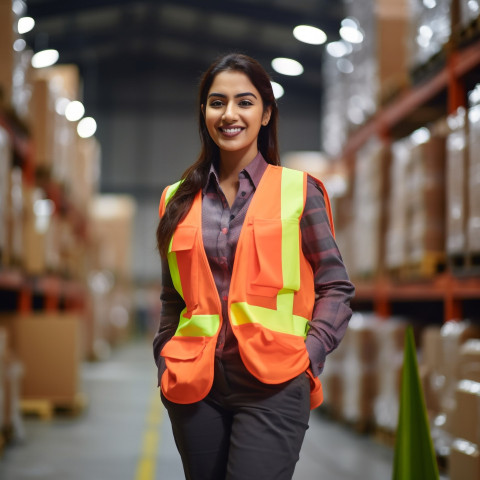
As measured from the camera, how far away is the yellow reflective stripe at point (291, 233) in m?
1.99

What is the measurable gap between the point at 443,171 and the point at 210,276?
4.07 m

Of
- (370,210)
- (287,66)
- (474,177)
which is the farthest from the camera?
(287,66)

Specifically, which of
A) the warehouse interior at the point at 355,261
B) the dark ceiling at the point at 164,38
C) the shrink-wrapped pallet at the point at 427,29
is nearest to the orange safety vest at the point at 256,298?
the warehouse interior at the point at 355,261

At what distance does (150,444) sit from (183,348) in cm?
444

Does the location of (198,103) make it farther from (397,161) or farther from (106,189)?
(106,189)

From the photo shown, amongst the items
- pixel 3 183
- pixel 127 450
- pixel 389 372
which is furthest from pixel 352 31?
pixel 127 450

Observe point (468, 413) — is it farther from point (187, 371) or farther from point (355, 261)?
point (355, 261)

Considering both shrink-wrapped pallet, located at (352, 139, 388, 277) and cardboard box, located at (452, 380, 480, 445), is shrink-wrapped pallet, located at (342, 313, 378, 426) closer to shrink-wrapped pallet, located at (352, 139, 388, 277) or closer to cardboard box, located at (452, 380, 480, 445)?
shrink-wrapped pallet, located at (352, 139, 388, 277)

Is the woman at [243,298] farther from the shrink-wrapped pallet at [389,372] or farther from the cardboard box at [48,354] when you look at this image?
the cardboard box at [48,354]

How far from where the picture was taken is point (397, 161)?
6.24 metres

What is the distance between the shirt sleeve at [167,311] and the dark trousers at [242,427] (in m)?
0.22

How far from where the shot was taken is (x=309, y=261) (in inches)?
83.1

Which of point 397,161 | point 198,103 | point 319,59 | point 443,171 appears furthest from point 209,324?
point 319,59

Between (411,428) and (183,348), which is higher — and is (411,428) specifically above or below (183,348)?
below
